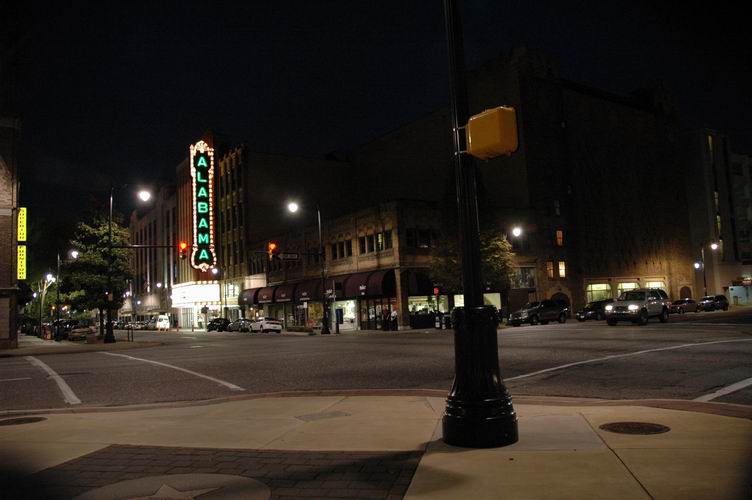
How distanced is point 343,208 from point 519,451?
231ft

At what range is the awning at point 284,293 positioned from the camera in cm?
5728

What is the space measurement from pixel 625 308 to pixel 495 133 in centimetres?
2623

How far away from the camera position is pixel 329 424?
302 inches

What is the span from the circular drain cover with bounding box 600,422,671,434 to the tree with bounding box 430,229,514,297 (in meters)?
36.1

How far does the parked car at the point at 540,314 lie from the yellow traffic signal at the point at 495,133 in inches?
1482

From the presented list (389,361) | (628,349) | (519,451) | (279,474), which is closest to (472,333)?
(519,451)

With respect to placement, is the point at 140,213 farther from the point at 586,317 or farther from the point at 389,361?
the point at 389,361

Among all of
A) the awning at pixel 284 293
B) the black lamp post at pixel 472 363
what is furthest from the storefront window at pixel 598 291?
the black lamp post at pixel 472 363

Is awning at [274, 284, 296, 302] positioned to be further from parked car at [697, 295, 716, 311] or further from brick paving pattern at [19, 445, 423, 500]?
brick paving pattern at [19, 445, 423, 500]

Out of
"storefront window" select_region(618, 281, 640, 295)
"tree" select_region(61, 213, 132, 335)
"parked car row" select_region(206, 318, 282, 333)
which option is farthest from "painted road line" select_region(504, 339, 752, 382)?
"storefront window" select_region(618, 281, 640, 295)

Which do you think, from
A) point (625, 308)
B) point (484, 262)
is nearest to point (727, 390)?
point (625, 308)

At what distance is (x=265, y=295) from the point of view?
62344 millimetres

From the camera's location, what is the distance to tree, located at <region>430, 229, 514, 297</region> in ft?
143

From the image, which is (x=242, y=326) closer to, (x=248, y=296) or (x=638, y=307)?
(x=248, y=296)
